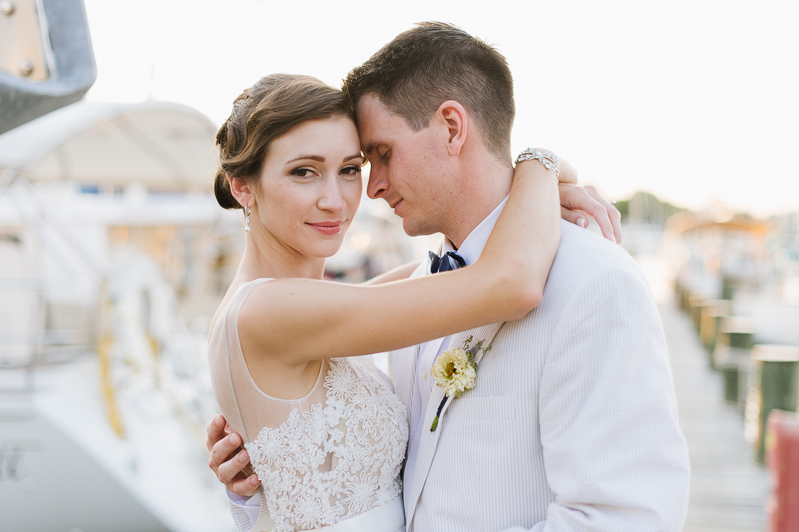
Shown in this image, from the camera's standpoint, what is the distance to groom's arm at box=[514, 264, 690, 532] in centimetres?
144

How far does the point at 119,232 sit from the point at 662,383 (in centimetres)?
1268

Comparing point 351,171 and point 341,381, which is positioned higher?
point 351,171

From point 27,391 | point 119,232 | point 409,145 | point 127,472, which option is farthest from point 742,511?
point 119,232

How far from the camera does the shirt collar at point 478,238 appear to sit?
2.12 m

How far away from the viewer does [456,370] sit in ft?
6.01

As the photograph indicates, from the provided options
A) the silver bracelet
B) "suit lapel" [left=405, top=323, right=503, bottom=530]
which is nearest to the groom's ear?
the silver bracelet

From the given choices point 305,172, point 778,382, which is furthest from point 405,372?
point 778,382

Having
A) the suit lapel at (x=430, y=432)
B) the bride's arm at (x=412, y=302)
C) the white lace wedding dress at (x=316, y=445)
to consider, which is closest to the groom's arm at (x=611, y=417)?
the bride's arm at (x=412, y=302)

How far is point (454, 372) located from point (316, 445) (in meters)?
0.55

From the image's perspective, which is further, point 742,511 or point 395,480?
point 742,511

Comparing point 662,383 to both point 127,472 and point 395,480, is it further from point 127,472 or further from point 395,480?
A: point 127,472

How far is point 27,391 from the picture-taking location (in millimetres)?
6590

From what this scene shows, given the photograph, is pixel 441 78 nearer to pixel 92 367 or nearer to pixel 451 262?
pixel 451 262

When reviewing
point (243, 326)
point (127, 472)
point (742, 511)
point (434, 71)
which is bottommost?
point (742, 511)
